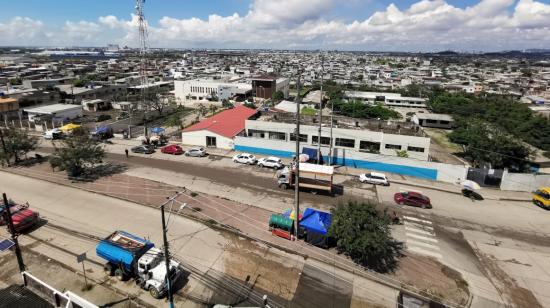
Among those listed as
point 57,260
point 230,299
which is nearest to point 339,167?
point 230,299

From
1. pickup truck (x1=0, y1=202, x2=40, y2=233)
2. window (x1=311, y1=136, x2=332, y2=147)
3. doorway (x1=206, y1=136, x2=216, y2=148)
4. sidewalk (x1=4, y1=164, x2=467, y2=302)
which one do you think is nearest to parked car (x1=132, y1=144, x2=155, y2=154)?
doorway (x1=206, y1=136, x2=216, y2=148)

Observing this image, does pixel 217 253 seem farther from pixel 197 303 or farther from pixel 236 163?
pixel 236 163

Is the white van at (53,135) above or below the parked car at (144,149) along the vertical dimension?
above

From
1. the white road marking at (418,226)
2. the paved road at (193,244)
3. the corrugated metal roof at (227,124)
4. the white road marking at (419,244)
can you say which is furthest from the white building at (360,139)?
the paved road at (193,244)

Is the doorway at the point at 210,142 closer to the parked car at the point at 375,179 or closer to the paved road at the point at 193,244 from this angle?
the paved road at the point at 193,244

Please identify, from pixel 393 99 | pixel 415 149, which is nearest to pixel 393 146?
pixel 415 149
